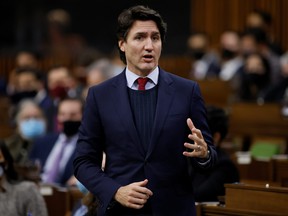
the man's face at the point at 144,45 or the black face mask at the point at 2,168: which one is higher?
the man's face at the point at 144,45

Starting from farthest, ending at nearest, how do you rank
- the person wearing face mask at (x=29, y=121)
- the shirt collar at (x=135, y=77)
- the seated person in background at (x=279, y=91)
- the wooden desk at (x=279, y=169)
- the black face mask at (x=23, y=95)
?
the black face mask at (x=23, y=95) → the seated person in background at (x=279, y=91) → the person wearing face mask at (x=29, y=121) → the wooden desk at (x=279, y=169) → the shirt collar at (x=135, y=77)

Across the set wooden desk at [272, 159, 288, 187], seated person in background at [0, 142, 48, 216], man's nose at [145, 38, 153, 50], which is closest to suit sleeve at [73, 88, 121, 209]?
man's nose at [145, 38, 153, 50]

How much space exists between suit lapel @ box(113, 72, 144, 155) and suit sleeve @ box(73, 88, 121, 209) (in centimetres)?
10

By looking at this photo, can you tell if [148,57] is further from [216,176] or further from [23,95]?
[23,95]

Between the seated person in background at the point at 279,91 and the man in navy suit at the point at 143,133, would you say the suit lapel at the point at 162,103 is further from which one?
the seated person in background at the point at 279,91

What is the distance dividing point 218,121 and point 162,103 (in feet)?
5.61

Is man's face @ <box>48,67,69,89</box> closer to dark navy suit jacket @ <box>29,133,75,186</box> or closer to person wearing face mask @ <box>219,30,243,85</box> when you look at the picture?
person wearing face mask @ <box>219,30,243,85</box>

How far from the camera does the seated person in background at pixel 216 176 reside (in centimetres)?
532

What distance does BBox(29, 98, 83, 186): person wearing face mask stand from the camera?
7.20m

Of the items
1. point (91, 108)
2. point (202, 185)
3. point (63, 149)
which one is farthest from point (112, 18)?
point (91, 108)

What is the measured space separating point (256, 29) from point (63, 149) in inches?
176

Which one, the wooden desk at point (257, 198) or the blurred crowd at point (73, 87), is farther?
the blurred crowd at point (73, 87)

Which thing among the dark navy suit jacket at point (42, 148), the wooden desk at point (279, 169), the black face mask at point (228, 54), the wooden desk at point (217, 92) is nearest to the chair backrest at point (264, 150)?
the wooden desk at point (279, 169)

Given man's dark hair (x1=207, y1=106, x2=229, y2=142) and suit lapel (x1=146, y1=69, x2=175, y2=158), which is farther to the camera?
man's dark hair (x1=207, y1=106, x2=229, y2=142)
